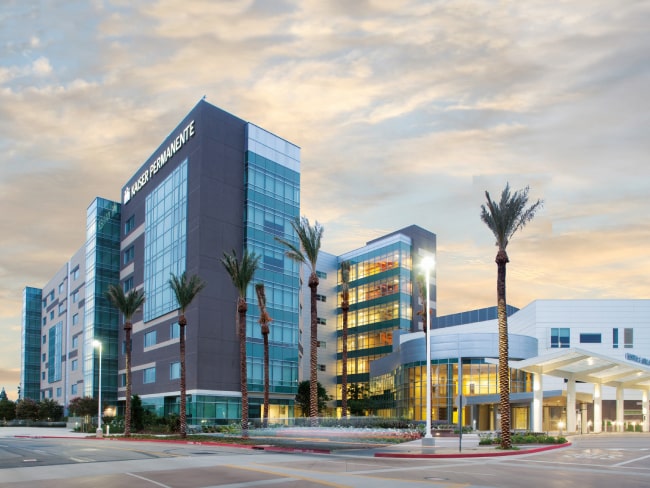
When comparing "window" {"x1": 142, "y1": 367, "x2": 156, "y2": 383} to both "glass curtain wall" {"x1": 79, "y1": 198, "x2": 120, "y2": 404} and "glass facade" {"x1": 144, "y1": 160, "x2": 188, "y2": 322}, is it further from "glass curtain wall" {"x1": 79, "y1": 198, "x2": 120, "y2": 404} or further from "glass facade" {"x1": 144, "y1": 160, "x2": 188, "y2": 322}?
"glass curtain wall" {"x1": 79, "y1": 198, "x2": 120, "y2": 404}

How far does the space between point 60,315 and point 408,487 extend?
413 feet

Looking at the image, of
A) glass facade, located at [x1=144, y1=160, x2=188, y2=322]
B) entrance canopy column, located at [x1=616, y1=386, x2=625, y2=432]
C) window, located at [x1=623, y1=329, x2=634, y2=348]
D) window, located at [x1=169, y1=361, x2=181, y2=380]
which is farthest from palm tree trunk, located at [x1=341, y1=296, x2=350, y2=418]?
window, located at [x1=623, y1=329, x2=634, y2=348]

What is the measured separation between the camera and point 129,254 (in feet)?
330

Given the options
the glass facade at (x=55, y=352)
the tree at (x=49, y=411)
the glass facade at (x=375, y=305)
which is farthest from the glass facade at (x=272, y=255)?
the glass facade at (x=55, y=352)

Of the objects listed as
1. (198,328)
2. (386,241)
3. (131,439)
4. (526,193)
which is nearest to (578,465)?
(526,193)

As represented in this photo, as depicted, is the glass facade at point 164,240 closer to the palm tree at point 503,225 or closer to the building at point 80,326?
the building at point 80,326

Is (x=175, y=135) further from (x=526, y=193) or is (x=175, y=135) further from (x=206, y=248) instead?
(x=526, y=193)

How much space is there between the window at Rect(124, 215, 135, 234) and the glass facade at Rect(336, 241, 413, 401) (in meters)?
39.5

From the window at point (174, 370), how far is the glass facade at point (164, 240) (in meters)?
6.57

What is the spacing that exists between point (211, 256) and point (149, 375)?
2043 centimetres

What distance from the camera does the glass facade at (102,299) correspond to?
100000 millimetres

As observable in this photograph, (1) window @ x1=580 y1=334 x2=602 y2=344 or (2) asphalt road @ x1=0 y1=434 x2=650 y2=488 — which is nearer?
(2) asphalt road @ x1=0 y1=434 x2=650 y2=488

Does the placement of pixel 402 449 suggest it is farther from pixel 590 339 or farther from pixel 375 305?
pixel 375 305

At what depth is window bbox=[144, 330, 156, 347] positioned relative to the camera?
8500cm
